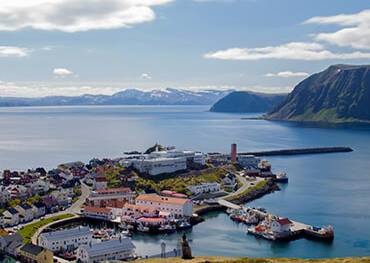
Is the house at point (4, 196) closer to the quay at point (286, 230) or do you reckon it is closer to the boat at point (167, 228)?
the boat at point (167, 228)

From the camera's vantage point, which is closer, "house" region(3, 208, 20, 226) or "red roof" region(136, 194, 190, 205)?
"house" region(3, 208, 20, 226)

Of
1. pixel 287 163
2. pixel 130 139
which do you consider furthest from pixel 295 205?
pixel 130 139

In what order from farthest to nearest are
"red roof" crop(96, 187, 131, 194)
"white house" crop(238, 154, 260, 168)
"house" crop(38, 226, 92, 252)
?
1. "white house" crop(238, 154, 260, 168)
2. "red roof" crop(96, 187, 131, 194)
3. "house" crop(38, 226, 92, 252)

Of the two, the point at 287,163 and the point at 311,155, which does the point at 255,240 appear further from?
the point at 311,155

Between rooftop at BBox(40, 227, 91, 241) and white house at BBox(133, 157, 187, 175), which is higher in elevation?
white house at BBox(133, 157, 187, 175)

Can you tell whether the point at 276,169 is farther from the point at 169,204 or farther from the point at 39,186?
the point at 39,186

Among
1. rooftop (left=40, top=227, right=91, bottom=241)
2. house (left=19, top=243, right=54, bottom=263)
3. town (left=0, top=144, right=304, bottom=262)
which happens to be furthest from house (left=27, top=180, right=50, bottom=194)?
house (left=19, top=243, right=54, bottom=263)

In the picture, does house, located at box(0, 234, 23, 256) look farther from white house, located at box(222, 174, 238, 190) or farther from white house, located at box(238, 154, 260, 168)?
white house, located at box(238, 154, 260, 168)

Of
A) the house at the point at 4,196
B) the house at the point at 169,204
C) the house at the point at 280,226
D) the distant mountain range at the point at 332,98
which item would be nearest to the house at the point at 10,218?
the house at the point at 4,196
